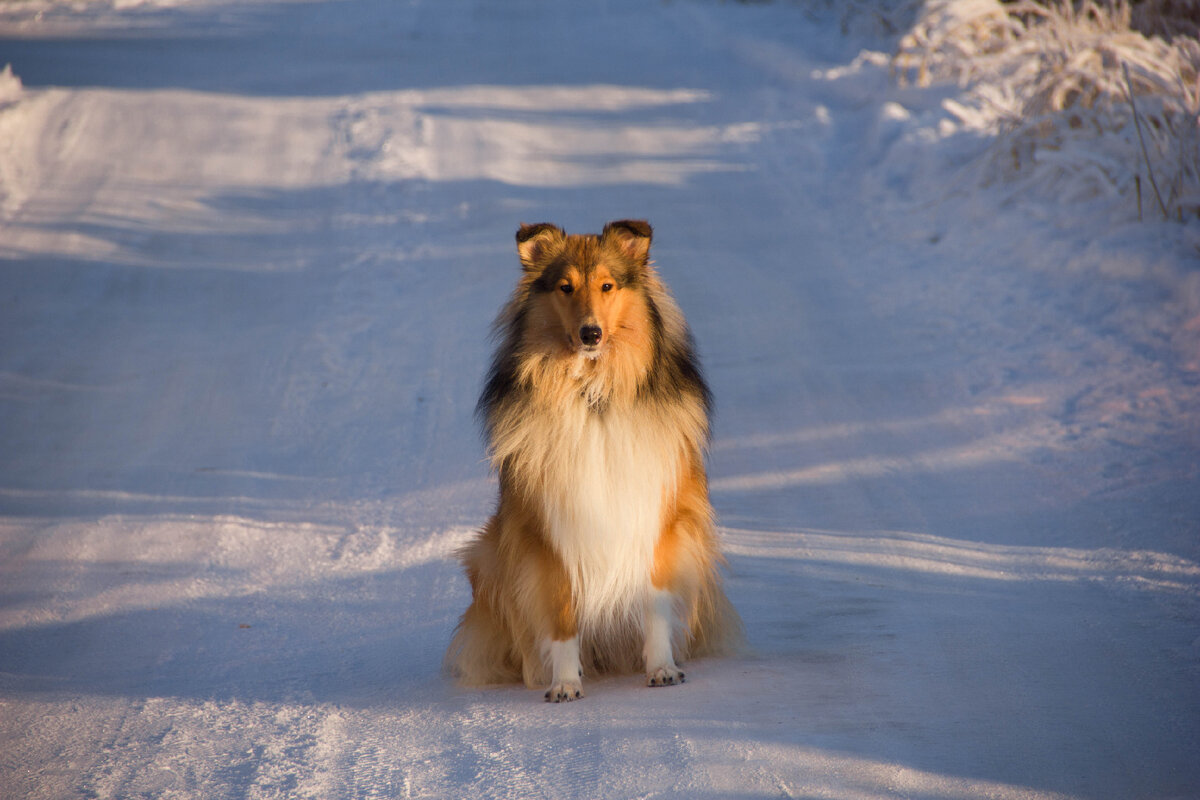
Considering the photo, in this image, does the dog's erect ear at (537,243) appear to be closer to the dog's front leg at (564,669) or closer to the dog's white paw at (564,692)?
the dog's front leg at (564,669)

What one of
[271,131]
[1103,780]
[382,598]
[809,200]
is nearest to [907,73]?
[809,200]

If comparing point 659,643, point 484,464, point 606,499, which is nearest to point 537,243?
point 606,499

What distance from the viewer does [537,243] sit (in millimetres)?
4039

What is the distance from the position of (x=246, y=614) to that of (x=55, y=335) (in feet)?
16.7

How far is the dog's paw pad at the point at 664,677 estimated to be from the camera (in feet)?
12.7

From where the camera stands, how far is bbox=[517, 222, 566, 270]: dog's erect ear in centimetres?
399

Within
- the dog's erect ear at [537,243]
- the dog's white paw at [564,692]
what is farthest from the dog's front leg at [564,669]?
the dog's erect ear at [537,243]

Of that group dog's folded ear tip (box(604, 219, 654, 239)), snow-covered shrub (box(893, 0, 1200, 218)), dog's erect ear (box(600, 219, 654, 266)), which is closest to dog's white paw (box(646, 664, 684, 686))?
dog's erect ear (box(600, 219, 654, 266))

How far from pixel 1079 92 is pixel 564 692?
28.8ft

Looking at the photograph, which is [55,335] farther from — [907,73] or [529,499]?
[907,73]

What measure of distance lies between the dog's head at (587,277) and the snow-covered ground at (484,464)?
1548 mm

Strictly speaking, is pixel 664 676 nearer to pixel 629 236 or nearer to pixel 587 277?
pixel 587 277

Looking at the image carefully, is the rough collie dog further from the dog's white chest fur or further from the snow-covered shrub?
the snow-covered shrub

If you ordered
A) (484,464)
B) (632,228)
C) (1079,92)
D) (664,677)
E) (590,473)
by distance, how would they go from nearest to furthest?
(590,473), (664,677), (632,228), (484,464), (1079,92)
